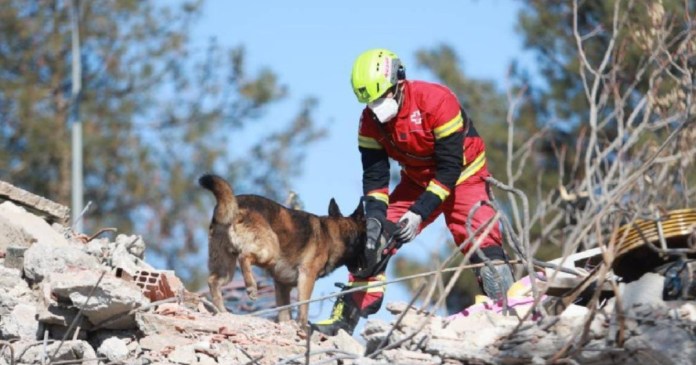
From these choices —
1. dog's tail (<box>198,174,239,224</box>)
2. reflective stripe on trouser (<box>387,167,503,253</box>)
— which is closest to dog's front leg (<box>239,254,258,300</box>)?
dog's tail (<box>198,174,239,224</box>)

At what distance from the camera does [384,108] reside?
10.3 meters

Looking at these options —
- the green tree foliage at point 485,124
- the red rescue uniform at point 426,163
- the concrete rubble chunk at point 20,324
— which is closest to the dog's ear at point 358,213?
the red rescue uniform at point 426,163

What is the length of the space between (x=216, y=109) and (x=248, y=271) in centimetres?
2278

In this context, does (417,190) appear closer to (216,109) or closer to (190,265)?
(190,265)

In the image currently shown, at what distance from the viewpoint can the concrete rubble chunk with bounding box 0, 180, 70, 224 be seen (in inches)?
431

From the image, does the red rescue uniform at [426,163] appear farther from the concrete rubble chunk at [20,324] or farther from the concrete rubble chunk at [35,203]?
the concrete rubble chunk at [20,324]

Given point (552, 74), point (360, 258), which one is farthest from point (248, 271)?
point (552, 74)

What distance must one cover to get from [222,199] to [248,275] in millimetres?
645

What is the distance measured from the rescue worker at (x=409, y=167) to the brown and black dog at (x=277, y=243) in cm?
107

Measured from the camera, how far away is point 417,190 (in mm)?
11094

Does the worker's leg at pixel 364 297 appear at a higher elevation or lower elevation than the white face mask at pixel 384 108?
lower

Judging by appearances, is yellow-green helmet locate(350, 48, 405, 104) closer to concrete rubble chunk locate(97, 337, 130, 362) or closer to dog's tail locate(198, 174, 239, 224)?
dog's tail locate(198, 174, 239, 224)

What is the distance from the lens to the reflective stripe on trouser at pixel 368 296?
10.9 meters

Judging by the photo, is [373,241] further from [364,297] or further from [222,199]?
[222,199]
